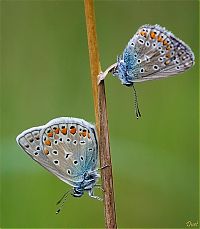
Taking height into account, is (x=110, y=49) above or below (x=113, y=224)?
above

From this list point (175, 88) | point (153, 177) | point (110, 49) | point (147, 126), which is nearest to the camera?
point (153, 177)

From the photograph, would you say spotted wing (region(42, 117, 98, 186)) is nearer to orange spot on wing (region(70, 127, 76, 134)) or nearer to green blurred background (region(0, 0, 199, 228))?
orange spot on wing (region(70, 127, 76, 134))

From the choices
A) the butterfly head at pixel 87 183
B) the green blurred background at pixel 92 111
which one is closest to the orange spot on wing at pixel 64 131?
the butterfly head at pixel 87 183

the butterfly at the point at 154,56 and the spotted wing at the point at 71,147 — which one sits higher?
the butterfly at the point at 154,56

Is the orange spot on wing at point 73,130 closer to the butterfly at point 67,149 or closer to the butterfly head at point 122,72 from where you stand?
the butterfly at point 67,149

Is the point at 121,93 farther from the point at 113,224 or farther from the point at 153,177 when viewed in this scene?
the point at 113,224

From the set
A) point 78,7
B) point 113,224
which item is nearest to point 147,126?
point 78,7
